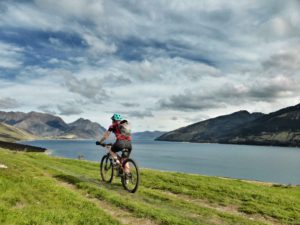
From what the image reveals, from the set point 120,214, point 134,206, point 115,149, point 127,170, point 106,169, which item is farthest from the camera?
point 106,169

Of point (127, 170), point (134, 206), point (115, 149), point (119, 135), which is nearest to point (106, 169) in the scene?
point (115, 149)

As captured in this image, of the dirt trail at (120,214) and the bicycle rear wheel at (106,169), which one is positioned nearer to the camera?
the dirt trail at (120,214)

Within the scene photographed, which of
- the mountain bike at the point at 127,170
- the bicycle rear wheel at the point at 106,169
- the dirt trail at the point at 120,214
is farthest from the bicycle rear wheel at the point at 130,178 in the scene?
the dirt trail at the point at 120,214

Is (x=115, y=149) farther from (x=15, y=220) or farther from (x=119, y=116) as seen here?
(x=15, y=220)

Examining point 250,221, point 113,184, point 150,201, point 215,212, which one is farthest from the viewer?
point 113,184

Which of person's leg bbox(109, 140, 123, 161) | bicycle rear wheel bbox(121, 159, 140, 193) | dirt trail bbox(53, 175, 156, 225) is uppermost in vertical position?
person's leg bbox(109, 140, 123, 161)

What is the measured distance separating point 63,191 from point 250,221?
8.55 meters

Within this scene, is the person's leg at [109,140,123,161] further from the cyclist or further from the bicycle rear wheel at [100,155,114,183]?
the bicycle rear wheel at [100,155,114,183]

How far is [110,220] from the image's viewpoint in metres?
11.7

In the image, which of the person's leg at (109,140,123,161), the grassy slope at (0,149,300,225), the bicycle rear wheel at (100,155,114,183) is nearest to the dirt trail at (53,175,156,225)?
the grassy slope at (0,149,300,225)

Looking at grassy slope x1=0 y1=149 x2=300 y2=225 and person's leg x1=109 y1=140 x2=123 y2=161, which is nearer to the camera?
grassy slope x1=0 y1=149 x2=300 y2=225

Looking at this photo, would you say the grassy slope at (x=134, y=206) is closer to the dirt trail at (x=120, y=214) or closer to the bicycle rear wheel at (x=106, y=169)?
the dirt trail at (x=120, y=214)

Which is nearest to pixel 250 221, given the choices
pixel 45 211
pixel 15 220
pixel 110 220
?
pixel 110 220

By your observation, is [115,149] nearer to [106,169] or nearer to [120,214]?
[106,169]
